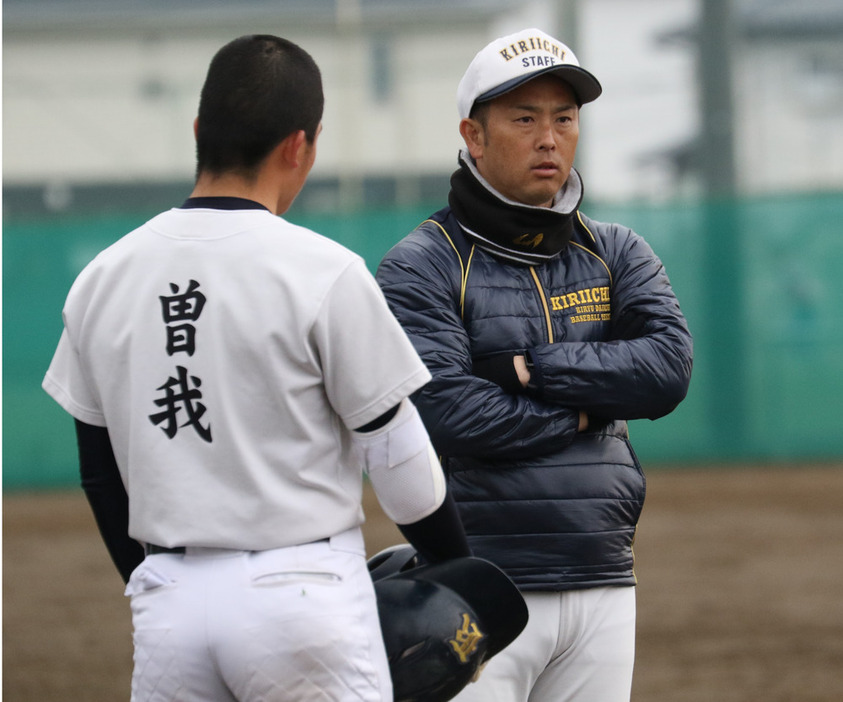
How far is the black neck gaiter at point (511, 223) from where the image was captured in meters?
2.42

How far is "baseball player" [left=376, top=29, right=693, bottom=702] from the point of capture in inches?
92.6

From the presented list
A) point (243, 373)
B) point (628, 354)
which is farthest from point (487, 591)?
point (628, 354)

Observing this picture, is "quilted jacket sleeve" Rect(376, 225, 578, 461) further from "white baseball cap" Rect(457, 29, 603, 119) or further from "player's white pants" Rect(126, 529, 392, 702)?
"player's white pants" Rect(126, 529, 392, 702)

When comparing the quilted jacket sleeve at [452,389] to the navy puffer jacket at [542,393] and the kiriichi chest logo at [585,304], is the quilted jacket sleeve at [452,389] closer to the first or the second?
the navy puffer jacket at [542,393]

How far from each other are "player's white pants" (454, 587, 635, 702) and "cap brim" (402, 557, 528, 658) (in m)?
0.43

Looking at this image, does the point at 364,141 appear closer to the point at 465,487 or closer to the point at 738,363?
the point at 738,363

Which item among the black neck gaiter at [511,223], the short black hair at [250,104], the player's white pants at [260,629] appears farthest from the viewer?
the black neck gaiter at [511,223]

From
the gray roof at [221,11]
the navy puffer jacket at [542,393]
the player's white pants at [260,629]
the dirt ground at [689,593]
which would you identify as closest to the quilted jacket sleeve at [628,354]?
the navy puffer jacket at [542,393]

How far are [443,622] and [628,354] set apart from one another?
860 millimetres

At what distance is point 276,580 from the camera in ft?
5.41

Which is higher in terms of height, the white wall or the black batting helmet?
the white wall

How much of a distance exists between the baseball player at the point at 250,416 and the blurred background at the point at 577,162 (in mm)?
8762

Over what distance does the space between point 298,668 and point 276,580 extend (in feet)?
0.41

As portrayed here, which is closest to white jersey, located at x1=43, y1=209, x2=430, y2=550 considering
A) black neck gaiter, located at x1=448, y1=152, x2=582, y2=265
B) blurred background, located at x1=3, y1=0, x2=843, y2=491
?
black neck gaiter, located at x1=448, y1=152, x2=582, y2=265
